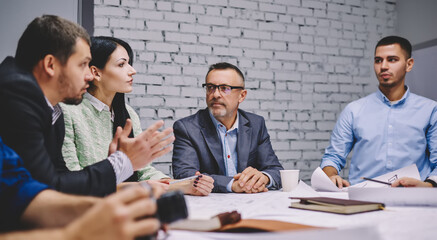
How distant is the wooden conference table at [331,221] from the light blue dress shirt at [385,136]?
1.35 meters

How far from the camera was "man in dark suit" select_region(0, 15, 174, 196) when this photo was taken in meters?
1.06

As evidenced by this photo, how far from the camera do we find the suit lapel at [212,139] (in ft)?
7.58

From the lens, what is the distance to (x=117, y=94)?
2314 mm

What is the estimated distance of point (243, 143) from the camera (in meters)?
2.41

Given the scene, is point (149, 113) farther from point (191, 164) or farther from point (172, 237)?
point (172, 237)

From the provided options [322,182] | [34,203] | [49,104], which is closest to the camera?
[34,203]

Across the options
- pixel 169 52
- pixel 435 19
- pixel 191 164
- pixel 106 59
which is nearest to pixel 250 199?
pixel 191 164

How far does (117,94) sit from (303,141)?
212 centimetres

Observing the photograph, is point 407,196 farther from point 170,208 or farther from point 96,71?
point 96,71

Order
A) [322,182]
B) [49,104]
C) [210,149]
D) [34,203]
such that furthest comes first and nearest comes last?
[210,149]
[322,182]
[49,104]
[34,203]

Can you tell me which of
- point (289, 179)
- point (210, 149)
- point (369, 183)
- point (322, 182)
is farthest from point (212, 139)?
point (369, 183)

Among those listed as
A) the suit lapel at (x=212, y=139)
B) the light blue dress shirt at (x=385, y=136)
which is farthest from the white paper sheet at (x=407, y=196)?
the light blue dress shirt at (x=385, y=136)

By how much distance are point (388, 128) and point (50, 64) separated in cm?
235

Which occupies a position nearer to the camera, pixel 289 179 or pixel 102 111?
pixel 289 179
